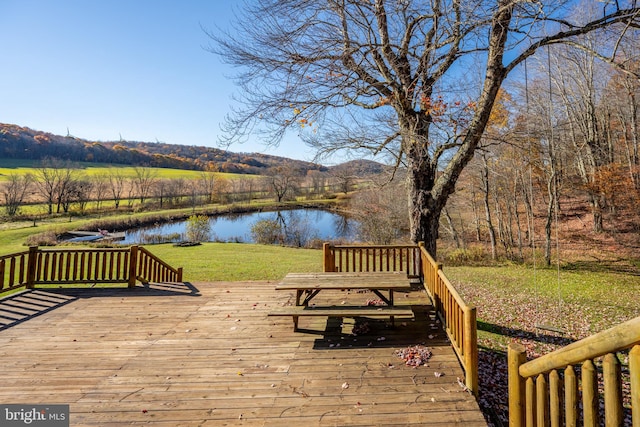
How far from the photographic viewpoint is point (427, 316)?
15.5 feet

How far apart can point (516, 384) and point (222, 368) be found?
116 inches

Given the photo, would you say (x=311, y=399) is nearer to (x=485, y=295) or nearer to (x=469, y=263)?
(x=485, y=295)

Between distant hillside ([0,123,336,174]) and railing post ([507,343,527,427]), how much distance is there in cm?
4483

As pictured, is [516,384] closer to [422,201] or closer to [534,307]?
[422,201]

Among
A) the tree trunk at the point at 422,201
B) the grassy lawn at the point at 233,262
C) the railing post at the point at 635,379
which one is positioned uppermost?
the tree trunk at the point at 422,201

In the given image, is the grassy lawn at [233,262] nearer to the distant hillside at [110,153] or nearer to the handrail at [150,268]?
the handrail at [150,268]

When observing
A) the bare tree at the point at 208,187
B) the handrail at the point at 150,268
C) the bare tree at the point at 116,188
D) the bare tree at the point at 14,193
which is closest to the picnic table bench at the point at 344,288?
the handrail at the point at 150,268

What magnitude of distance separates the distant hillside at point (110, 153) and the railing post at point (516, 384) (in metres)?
44.8

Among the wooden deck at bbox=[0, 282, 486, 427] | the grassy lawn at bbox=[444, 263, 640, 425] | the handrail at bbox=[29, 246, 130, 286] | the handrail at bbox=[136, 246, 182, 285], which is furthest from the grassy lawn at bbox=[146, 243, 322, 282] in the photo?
the grassy lawn at bbox=[444, 263, 640, 425]

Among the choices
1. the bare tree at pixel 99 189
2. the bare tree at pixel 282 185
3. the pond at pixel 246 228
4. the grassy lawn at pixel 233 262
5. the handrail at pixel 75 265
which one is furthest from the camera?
the bare tree at pixel 282 185

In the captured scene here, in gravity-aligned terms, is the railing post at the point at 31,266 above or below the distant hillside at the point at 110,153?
below

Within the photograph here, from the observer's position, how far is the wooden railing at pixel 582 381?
4.06 ft

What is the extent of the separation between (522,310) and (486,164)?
26.7 ft

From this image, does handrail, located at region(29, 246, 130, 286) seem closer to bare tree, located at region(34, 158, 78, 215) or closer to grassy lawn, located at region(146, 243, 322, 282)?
grassy lawn, located at region(146, 243, 322, 282)
